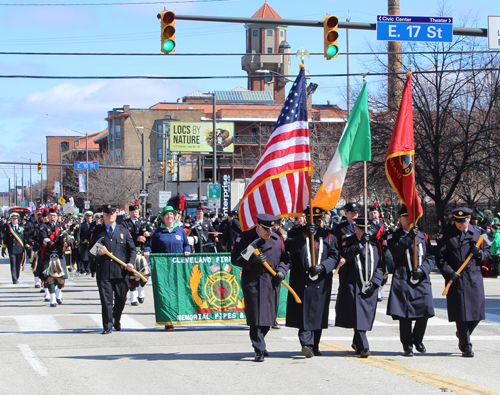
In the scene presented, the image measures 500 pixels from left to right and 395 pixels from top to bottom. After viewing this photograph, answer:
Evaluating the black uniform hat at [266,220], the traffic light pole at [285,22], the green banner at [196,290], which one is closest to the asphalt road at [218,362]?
the green banner at [196,290]

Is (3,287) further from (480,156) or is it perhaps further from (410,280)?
(480,156)

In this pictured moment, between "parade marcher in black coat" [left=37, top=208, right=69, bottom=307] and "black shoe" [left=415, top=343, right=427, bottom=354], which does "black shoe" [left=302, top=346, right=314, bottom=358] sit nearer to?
"black shoe" [left=415, top=343, right=427, bottom=354]

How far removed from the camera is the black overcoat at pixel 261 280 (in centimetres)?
840

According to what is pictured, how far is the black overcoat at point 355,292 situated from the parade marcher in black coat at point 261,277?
0.73m

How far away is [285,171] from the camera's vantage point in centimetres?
917

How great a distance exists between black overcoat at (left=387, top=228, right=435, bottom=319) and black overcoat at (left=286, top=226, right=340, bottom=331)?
740 mm

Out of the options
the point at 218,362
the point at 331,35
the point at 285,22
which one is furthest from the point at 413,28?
the point at 218,362

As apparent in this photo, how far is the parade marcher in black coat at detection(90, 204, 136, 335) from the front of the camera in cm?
1105

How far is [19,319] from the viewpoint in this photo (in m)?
12.9

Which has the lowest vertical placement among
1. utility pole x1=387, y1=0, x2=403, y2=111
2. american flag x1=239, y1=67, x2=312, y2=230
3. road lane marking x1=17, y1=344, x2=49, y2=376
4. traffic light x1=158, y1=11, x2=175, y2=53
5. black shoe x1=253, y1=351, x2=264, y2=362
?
road lane marking x1=17, y1=344, x2=49, y2=376

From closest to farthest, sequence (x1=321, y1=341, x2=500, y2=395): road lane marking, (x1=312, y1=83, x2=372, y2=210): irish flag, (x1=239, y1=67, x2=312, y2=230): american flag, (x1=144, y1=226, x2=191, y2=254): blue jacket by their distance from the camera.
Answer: (x1=321, y1=341, x2=500, y2=395): road lane marking → (x1=239, y1=67, x2=312, y2=230): american flag → (x1=312, y1=83, x2=372, y2=210): irish flag → (x1=144, y1=226, x2=191, y2=254): blue jacket

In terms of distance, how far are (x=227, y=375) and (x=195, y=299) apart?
157 inches

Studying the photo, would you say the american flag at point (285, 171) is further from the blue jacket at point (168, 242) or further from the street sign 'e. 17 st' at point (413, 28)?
the street sign 'e. 17 st' at point (413, 28)

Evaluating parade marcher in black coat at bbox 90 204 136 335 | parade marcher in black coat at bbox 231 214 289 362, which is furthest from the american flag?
parade marcher in black coat at bbox 90 204 136 335
